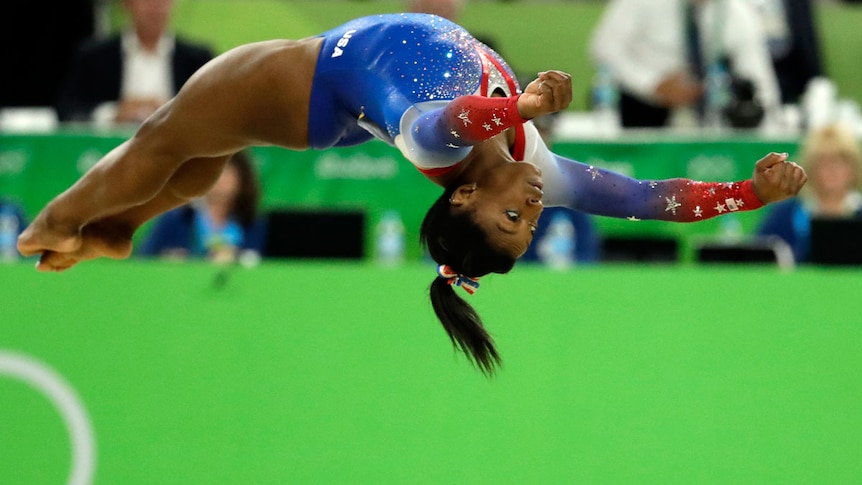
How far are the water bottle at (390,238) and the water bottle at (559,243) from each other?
65cm

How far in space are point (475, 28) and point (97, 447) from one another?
4471 mm

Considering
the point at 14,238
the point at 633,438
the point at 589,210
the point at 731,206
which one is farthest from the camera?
the point at 14,238

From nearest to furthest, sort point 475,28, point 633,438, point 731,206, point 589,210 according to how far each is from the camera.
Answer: point 731,206, point 589,210, point 633,438, point 475,28

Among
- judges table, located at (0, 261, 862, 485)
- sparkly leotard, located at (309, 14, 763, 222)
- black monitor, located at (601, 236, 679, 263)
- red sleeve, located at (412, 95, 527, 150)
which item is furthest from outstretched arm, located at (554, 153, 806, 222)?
black monitor, located at (601, 236, 679, 263)

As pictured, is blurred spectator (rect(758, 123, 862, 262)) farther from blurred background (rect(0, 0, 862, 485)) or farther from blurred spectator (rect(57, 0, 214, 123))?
blurred spectator (rect(57, 0, 214, 123))

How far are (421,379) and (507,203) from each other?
139cm

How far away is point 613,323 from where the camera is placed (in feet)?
15.7

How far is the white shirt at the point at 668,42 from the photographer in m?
6.48

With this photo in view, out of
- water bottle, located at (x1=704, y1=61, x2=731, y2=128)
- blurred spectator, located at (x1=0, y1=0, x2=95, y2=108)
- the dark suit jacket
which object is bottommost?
water bottle, located at (x1=704, y1=61, x2=731, y2=128)

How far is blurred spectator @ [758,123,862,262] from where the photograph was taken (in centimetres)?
572

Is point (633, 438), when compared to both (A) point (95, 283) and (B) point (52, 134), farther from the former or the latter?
(B) point (52, 134)

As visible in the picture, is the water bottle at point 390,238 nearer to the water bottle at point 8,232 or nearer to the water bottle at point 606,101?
the water bottle at point 606,101

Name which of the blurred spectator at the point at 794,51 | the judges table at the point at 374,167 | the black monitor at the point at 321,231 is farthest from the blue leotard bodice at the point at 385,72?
the blurred spectator at the point at 794,51

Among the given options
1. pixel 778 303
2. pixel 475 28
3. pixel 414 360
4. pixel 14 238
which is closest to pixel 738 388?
pixel 778 303
